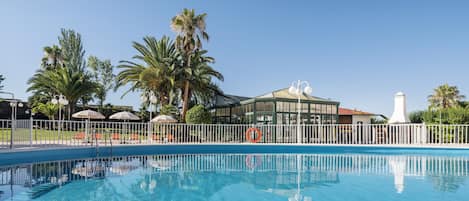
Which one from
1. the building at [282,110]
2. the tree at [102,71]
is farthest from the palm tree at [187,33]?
the tree at [102,71]

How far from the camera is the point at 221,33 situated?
1891cm

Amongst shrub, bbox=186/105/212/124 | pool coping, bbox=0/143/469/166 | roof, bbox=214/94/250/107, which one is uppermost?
roof, bbox=214/94/250/107

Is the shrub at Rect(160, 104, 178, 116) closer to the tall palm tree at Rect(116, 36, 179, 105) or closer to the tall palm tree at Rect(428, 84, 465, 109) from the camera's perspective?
the tall palm tree at Rect(116, 36, 179, 105)

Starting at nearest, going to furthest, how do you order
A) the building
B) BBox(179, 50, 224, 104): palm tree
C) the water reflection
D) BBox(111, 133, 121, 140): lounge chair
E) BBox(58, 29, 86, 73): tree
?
the water reflection, BBox(111, 133, 121, 140): lounge chair, the building, BBox(179, 50, 224, 104): palm tree, BBox(58, 29, 86, 73): tree

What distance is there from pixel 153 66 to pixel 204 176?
1095cm

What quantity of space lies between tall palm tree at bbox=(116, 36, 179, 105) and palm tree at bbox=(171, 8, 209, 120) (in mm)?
624

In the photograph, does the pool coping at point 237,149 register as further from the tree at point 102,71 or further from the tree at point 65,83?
the tree at point 102,71

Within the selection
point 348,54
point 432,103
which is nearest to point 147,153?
point 348,54

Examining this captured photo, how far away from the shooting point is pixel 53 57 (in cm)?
2462

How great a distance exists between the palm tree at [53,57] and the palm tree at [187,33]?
12875 millimetres

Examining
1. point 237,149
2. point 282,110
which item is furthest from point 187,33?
point 237,149

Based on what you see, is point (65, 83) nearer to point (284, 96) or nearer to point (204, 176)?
point (284, 96)

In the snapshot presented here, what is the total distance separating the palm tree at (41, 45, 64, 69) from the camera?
24422mm

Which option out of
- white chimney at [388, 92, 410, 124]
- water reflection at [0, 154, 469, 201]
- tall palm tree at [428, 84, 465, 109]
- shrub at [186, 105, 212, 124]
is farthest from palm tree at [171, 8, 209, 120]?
tall palm tree at [428, 84, 465, 109]
